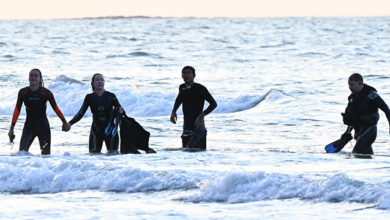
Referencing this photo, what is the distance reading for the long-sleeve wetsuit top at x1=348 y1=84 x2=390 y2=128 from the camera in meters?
9.95

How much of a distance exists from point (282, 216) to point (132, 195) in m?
2.13

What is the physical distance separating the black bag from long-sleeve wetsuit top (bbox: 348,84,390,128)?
11.7ft

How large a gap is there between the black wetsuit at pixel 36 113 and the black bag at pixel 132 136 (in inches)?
41.5

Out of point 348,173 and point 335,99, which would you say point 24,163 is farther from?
point 335,99

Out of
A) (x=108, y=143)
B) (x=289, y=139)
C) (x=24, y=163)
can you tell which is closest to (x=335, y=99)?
(x=289, y=139)

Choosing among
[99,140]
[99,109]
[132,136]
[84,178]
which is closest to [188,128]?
[132,136]

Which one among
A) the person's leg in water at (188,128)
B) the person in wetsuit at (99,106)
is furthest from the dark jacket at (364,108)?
the person in wetsuit at (99,106)

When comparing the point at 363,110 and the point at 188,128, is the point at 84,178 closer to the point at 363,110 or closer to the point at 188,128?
Answer: the point at 188,128

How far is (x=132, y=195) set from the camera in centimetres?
800

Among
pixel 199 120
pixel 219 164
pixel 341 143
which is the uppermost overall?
pixel 199 120

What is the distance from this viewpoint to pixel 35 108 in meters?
10.3

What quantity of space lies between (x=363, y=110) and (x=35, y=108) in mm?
5421

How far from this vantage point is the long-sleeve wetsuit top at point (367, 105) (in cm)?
995

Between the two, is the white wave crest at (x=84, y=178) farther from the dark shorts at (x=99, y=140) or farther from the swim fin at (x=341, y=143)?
the swim fin at (x=341, y=143)
